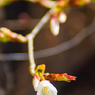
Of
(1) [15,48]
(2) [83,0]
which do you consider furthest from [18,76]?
(2) [83,0]

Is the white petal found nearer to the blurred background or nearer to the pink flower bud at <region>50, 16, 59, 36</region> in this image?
the pink flower bud at <region>50, 16, 59, 36</region>

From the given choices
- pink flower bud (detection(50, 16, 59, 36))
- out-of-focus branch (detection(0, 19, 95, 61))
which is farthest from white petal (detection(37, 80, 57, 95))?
out-of-focus branch (detection(0, 19, 95, 61))

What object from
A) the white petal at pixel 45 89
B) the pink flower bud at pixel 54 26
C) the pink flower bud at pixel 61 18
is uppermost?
the pink flower bud at pixel 61 18

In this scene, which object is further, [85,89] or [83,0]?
[85,89]

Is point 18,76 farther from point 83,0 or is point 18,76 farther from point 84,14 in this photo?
point 83,0

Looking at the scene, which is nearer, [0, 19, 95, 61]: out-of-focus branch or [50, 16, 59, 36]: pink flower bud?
[50, 16, 59, 36]: pink flower bud

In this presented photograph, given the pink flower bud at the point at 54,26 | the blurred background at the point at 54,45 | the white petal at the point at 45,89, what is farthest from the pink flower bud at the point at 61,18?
the blurred background at the point at 54,45

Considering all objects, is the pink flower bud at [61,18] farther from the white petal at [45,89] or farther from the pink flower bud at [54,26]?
the white petal at [45,89]

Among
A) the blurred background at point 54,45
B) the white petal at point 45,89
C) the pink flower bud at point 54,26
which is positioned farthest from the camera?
the blurred background at point 54,45
